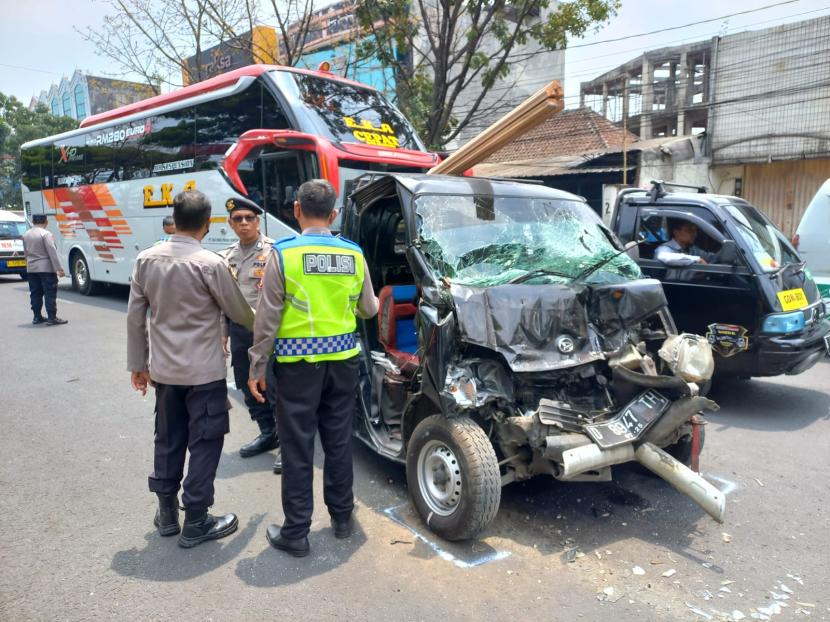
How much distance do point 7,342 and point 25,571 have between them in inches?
266

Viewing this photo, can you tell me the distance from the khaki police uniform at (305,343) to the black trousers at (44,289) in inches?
326

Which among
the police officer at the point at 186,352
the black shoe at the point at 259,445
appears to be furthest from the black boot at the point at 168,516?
the black shoe at the point at 259,445

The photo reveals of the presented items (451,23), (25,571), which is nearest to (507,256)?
(25,571)

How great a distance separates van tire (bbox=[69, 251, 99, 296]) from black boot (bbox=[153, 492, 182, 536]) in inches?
452

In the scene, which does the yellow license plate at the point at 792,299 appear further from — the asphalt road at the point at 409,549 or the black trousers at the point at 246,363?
the black trousers at the point at 246,363

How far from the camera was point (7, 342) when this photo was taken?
341 inches

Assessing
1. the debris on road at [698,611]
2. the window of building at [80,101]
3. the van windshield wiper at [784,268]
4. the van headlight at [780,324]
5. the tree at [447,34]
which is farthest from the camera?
the window of building at [80,101]

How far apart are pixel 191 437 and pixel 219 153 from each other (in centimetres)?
695

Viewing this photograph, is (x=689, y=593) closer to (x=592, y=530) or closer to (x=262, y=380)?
(x=592, y=530)

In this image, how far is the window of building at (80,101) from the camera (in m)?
40.9

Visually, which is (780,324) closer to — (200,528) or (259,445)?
(259,445)

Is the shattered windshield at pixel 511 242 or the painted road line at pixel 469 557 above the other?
the shattered windshield at pixel 511 242

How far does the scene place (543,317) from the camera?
3586 millimetres

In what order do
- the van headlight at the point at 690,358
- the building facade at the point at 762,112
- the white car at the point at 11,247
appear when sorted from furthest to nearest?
the white car at the point at 11,247, the building facade at the point at 762,112, the van headlight at the point at 690,358
